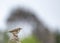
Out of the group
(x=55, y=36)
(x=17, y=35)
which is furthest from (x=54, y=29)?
(x=17, y=35)

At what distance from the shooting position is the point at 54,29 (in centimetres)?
321

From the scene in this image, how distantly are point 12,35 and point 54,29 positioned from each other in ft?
7.72

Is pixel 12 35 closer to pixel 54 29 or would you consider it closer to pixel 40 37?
pixel 40 37

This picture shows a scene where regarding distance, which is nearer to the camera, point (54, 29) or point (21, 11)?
point (21, 11)

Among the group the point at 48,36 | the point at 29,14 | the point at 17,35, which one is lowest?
the point at 17,35

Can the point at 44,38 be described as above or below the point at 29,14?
below

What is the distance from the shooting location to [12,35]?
0.92 metres

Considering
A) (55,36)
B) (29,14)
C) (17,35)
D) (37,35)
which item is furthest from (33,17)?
(17,35)

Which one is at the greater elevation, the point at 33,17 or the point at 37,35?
the point at 33,17

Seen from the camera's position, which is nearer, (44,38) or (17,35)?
(17,35)

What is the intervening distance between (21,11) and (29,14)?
6.2 inches

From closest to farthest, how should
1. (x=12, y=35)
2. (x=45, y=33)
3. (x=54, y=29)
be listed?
(x=12, y=35), (x=45, y=33), (x=54, y=29)

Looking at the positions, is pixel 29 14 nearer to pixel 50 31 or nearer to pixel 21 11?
pixel 21 11

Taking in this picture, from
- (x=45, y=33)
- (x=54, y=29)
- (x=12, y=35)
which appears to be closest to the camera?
(x=12, y=35)
